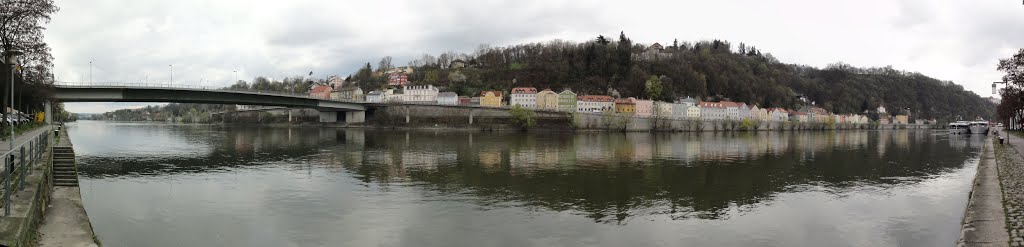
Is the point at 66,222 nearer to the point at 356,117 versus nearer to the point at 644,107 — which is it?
the point at 356,117

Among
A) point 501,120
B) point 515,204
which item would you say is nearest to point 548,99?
point 501,120

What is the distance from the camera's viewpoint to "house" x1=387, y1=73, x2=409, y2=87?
620ft

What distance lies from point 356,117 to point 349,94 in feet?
227

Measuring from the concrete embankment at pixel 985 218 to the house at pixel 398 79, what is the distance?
6769 inches

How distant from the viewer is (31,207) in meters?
13.7

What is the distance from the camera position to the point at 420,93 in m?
164

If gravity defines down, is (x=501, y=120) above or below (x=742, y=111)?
below

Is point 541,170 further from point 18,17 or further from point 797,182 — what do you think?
point 18,17

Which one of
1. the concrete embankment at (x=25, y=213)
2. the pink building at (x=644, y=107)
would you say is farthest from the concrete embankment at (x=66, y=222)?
the pink building at (x=644, y=107)

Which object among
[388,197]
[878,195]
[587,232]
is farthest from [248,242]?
[878,195]

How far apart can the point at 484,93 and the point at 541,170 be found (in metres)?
128

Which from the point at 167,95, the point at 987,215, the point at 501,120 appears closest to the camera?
the point at 987,215

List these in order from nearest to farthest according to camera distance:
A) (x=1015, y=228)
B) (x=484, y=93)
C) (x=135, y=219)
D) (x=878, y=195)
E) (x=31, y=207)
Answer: (x=31, y=207) < (x=1015, y=228) < (x=135, y=219) < (x=878, y=195) < (x=484, y=93)

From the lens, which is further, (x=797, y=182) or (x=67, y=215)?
(x=797, y=182)
